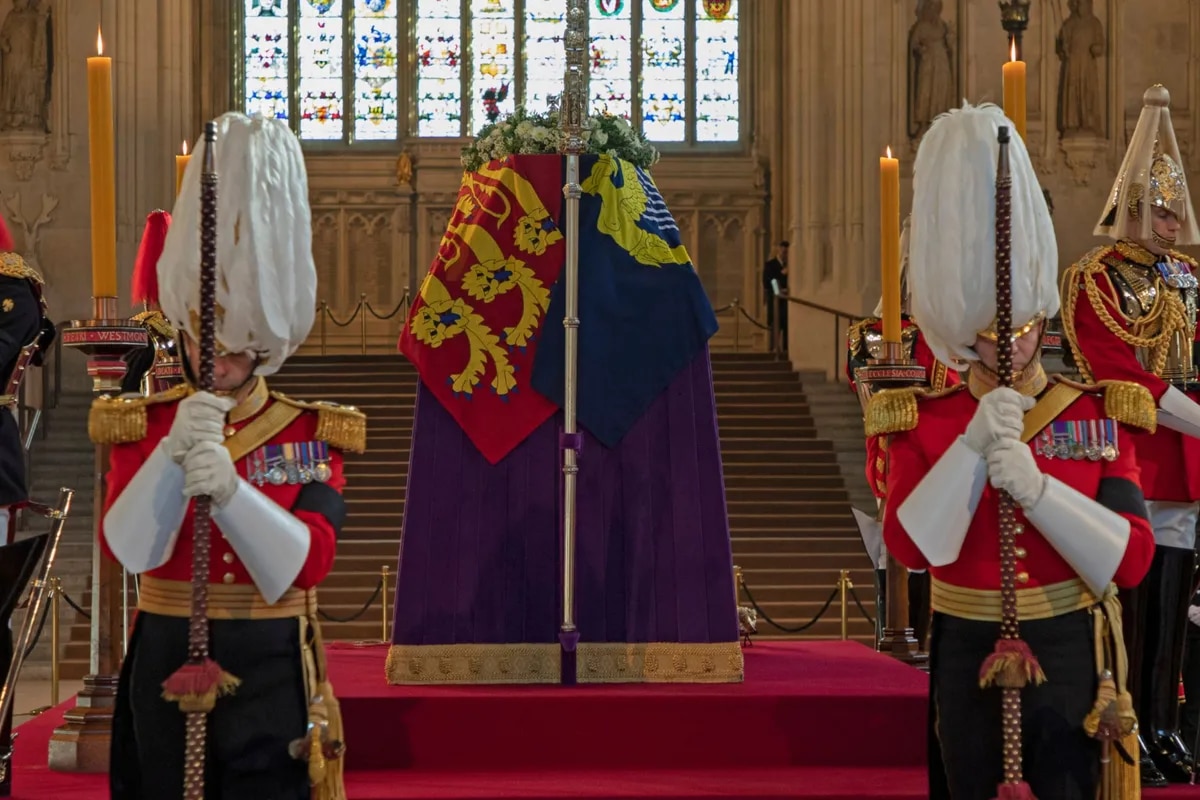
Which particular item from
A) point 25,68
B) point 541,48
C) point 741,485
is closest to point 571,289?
point 741,485

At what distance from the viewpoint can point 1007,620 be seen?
153 inches

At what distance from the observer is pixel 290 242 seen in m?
4.01

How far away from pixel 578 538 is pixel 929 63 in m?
12.7

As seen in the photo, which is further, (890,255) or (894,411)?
(890,255)

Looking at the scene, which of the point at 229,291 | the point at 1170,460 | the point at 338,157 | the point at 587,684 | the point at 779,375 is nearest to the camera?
the point at 229,291

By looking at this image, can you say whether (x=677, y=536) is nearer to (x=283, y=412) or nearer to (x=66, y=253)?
(x=283, y=412)

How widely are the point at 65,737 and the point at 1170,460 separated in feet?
12.2

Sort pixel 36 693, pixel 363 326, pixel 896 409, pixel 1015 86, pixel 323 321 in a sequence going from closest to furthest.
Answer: pixel 896 409
pixel 1015 86
pixel 36 693
pixel 363 326
pixel 323 321

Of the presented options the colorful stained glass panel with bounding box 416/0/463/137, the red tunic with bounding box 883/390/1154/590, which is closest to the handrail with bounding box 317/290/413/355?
the colorful stained glass panel with bounding box 416/0/463/137

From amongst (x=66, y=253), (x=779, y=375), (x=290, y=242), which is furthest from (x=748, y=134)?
(x=290, y=242)

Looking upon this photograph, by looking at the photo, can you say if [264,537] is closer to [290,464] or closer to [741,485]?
[290,464]

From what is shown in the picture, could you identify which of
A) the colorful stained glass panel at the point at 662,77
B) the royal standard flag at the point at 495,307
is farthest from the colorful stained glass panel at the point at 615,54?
the royal standard flag at the point at 495,307

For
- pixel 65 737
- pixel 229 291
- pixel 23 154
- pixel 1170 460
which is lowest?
pixel 65 737

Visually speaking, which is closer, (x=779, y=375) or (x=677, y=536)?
(x=677, y=536)
